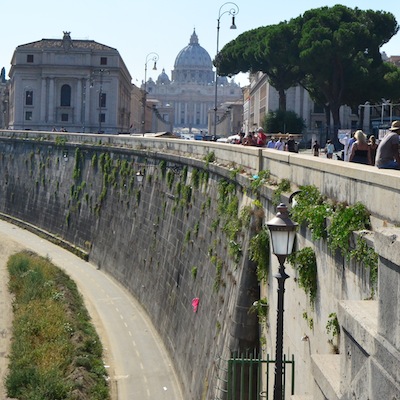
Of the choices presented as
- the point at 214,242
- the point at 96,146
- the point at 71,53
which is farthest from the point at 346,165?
the point at 71,53

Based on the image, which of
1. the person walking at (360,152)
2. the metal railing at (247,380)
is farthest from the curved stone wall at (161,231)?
the person walking at (360,152)

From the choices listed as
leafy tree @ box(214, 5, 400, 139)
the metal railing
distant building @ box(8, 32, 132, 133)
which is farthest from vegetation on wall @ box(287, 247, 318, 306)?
distant building @ box(8, 32, 132, 133)

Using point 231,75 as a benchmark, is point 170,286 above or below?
below

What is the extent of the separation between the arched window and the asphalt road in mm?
56734

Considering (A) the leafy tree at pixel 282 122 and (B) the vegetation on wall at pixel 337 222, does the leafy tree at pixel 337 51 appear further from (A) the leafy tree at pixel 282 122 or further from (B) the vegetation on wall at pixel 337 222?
(B) the vegetation on wall at pixel 337 222

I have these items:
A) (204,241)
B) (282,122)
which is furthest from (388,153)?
(282,122)

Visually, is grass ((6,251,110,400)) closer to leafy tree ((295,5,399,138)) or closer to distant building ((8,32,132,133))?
leafy tree ((295,5,399,138))

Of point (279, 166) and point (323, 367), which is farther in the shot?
point (279, 166)

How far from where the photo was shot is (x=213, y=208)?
76.6 feet

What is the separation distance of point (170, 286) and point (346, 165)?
695 inches

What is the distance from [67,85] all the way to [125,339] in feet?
237

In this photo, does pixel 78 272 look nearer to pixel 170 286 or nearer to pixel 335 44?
pixel 170 286

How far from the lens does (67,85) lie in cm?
9738

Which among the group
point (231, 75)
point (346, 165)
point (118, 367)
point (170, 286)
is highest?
point (231, 75)
